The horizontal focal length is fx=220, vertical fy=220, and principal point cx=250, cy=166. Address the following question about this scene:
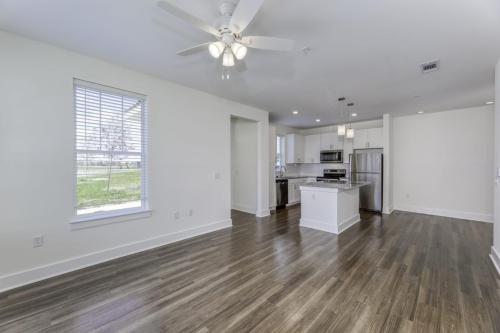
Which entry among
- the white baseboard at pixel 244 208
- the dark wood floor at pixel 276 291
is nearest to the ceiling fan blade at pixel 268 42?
the dark wood floor at pixel 276 291

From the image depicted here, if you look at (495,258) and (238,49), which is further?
(495,258)

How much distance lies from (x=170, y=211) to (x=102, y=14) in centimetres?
275

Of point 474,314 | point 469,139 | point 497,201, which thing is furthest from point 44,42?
point 469,139

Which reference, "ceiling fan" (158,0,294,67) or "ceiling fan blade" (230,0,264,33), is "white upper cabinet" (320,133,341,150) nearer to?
"ceiling fan" (158,0,294,67)

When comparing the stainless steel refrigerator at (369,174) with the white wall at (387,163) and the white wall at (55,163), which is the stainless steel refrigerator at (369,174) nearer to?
the white wall at (387,163)

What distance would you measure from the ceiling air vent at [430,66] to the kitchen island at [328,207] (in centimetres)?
218

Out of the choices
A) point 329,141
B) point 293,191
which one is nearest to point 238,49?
point 293,191

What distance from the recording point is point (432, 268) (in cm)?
283

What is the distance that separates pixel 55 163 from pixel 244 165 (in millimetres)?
3946

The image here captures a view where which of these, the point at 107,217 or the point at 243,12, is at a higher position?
the point at 243,12

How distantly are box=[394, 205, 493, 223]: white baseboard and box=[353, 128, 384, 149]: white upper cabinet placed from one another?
1.87 m

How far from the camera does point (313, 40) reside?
239cm

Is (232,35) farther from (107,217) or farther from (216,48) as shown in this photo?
(107,217)

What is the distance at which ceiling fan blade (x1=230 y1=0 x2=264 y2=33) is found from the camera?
1.53 metres
